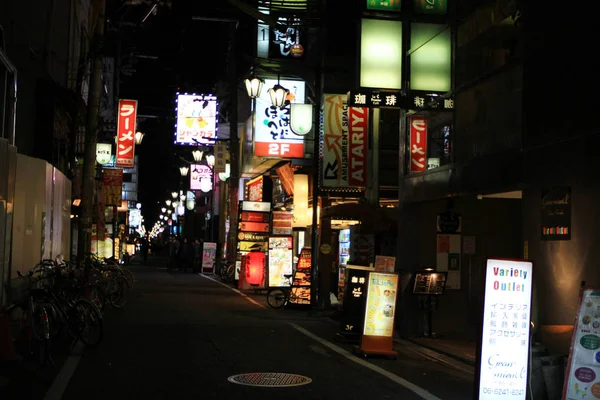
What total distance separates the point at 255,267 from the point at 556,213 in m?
19.0

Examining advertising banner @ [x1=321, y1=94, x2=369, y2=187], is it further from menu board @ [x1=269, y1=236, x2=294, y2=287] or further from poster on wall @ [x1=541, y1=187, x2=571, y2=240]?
poster on wall @ [x1=541, y1=187, x2=571, y2=240]

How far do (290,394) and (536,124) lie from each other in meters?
5.82

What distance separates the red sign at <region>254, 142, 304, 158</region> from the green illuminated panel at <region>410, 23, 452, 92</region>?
951cm

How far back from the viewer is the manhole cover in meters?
9.77

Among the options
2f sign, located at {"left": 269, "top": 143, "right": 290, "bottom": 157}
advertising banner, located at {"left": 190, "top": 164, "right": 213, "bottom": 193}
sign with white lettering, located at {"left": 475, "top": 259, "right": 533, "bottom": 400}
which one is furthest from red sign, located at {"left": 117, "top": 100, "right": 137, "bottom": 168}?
sign with white lettering, located at {"left": 475, "top": 259, "right": 533, "bottom": 400}

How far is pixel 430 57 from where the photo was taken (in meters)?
15.8

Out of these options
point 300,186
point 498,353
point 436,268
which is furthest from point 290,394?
point 300,186

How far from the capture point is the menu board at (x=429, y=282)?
1542cm

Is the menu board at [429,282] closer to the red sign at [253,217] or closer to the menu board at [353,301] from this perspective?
the menu board at [353,301]

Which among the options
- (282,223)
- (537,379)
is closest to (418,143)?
(537,379)

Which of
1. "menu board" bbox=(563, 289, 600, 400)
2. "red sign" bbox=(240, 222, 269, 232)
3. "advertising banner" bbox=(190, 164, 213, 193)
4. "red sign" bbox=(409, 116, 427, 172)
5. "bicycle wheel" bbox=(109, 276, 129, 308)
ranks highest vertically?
"advertising banner" bbox=(190, 164, 213, 193)

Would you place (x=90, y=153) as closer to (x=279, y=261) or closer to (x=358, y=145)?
(x=358, y=145)

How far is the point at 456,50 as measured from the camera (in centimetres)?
1513

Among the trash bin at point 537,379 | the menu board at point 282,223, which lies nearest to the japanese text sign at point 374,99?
the trash bin at point 537,379
